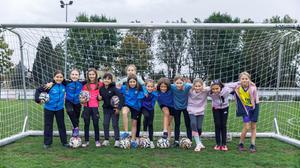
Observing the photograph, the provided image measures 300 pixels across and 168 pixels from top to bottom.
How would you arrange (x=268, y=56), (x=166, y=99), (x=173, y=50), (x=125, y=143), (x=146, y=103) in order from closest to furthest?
1. (x=125, y=143)
2. (x=146, y=103)
3. (x=166, y=99)
4. (x=173, y=50)
5. (x=268, y=56)

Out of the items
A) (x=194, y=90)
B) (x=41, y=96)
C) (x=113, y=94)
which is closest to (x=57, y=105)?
(x=41, y=96)

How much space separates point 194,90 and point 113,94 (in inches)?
57.8

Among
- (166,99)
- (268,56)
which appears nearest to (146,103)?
(166,99)

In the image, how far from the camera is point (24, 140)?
7156 millimetres

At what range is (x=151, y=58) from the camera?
8.32 meters

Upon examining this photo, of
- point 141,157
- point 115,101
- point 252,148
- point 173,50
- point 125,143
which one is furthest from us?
point 173,50

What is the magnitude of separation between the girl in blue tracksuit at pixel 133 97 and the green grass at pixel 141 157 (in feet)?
2.10

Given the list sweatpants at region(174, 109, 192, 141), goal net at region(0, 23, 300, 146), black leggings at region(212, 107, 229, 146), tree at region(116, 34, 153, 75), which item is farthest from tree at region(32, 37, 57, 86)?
black leggings at region(212, 107, 229, 146)

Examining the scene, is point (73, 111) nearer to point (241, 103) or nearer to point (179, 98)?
point (179, 98)

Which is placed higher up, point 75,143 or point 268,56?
point 268,56

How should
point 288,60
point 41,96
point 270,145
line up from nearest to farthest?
point 41,96 < point 270,145 < point 288,60

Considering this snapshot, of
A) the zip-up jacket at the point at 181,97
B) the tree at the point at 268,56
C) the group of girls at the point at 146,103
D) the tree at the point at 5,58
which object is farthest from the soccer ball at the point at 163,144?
the tree at the point at 5,58

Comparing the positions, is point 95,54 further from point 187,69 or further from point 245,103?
point 245,103

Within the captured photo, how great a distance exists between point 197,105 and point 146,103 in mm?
923
